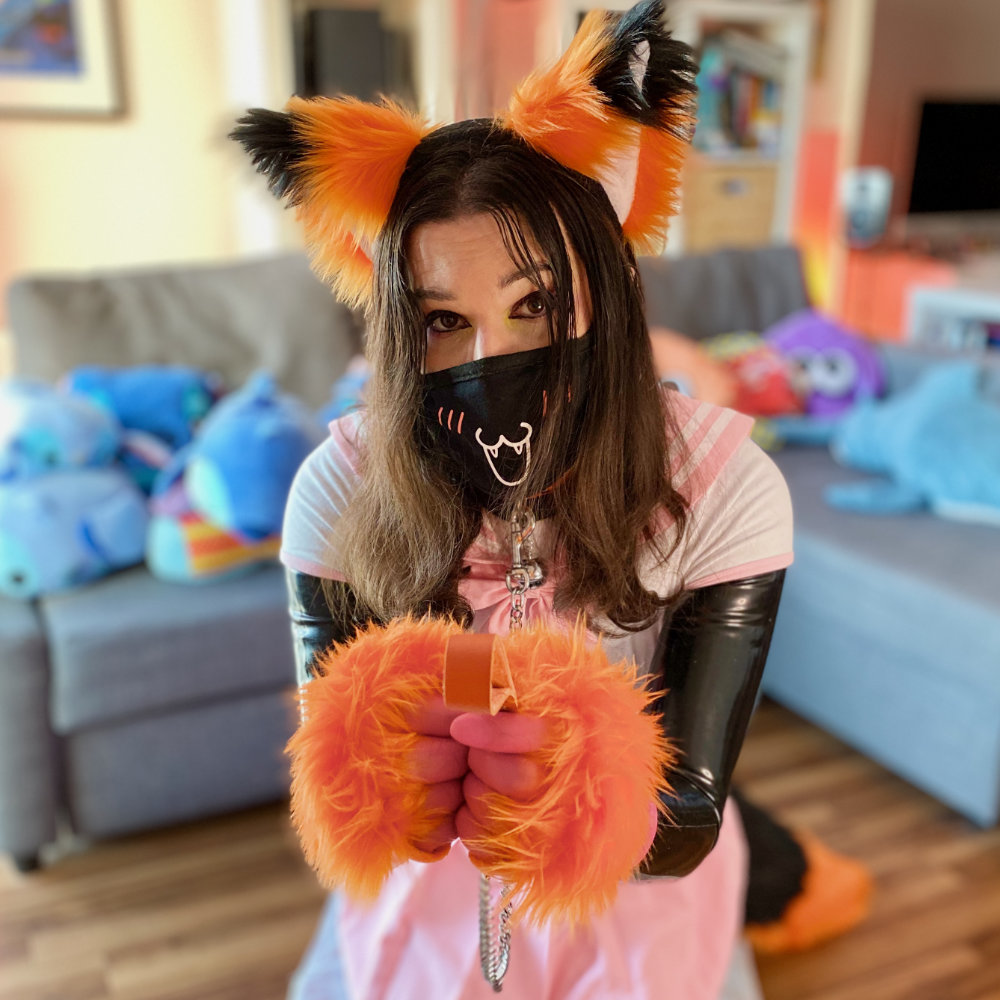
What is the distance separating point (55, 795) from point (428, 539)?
1278 mm

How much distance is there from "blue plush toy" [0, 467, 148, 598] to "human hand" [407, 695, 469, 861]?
1.26 metres

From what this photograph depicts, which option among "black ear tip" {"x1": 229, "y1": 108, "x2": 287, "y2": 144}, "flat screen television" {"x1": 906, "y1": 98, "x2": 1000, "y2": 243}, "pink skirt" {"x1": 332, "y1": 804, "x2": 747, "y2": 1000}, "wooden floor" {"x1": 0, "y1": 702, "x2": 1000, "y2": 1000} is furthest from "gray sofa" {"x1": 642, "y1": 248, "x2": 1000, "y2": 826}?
"flat screen television" {"x1": 906, "y1": 98, "x2": 1000, "y2": 243}

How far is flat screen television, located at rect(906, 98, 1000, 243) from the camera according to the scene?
416 centimetres

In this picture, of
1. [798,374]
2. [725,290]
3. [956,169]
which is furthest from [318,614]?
[956,169]

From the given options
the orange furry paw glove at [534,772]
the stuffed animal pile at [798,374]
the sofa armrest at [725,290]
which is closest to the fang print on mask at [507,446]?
the orange furry paw glove at [534,772]

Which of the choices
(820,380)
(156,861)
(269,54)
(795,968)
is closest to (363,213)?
(795,968)

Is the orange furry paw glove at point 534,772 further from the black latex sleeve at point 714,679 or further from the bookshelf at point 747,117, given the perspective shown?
the bookshelf at point 747,117

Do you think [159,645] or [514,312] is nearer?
[514,312]

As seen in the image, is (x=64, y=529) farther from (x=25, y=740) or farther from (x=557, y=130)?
(x=557, y=130)

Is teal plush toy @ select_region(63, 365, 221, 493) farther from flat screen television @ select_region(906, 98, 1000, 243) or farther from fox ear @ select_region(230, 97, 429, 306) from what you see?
flat screen television @ select_region(906, 98, 1000, 243)

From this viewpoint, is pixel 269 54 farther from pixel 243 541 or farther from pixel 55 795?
pixel 55 795

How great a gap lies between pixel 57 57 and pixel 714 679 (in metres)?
3.46

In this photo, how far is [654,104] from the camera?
54cm

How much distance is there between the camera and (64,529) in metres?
1.61
